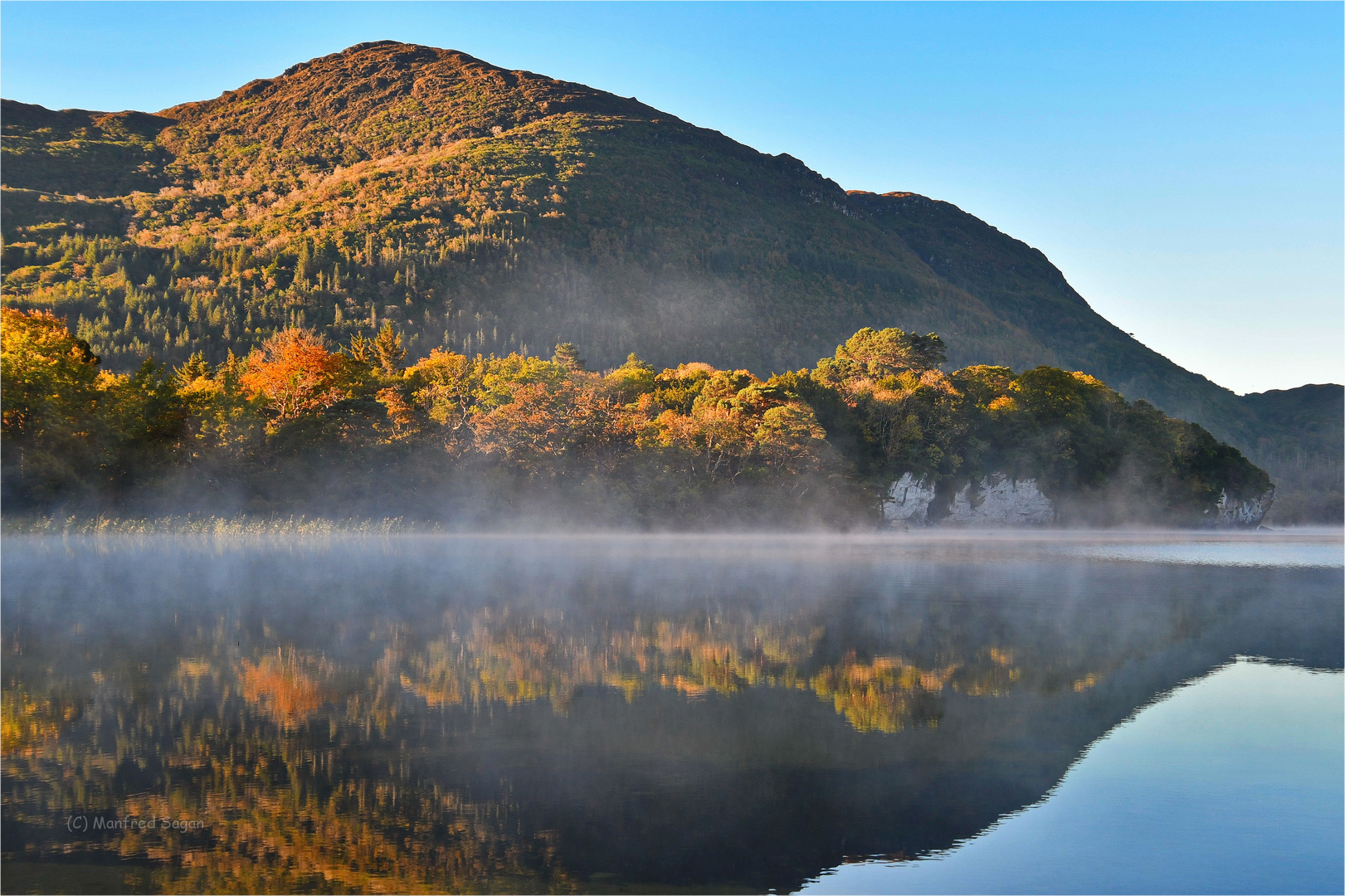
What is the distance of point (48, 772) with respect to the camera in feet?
27.9

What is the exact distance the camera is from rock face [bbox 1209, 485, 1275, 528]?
102 meters

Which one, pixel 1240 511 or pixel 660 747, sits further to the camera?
pixel 1240 511

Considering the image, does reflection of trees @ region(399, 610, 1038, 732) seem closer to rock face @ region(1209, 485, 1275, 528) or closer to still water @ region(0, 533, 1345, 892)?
still water @ region(0, 533, 1345, 892)

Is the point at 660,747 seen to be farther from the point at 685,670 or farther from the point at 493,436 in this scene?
the point at 493,436

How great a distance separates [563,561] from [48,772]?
25.1 metres

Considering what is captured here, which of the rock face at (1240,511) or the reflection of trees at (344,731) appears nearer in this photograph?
the reflection of trees at (344,731)

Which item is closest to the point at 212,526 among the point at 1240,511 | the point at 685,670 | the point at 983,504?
the point at 685,670

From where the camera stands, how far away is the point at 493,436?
59.2 m

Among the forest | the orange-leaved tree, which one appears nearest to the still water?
the forest

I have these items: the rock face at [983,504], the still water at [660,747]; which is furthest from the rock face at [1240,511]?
the still water at [660,747]

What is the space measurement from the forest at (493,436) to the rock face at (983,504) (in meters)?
1.16

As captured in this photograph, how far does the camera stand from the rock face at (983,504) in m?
78.0

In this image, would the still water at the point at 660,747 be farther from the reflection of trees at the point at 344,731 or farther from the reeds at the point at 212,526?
the reeds at the point at 212,526

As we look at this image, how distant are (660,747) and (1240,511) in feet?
372
